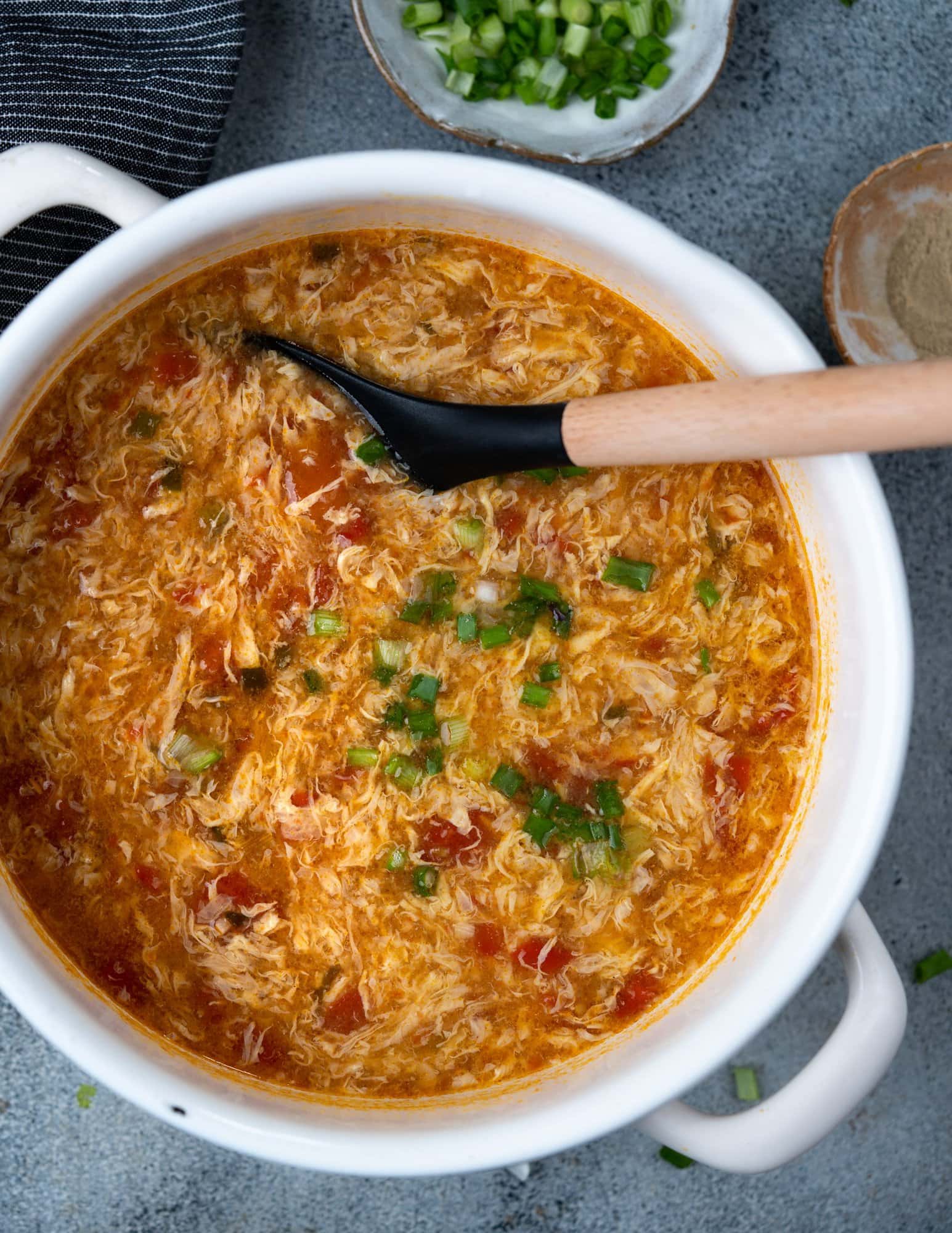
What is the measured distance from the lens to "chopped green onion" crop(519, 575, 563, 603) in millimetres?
2102

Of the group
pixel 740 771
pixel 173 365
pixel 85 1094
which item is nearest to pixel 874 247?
pixel 740 771

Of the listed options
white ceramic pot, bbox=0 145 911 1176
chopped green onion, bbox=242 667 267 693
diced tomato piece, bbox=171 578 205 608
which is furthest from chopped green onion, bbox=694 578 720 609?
diced tomato piece, bbox=171 578 205 608

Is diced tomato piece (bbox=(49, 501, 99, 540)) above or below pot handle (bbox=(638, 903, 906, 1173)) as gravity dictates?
above

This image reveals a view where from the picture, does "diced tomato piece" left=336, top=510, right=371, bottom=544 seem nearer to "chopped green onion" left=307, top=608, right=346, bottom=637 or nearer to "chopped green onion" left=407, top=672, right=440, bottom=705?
"chopped green onion" left=307, top=608, right=346, bottom=637

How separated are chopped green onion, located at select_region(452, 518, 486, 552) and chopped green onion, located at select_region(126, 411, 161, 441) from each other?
60 cm

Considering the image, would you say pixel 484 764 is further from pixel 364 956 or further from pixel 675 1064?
pixel 675 1064

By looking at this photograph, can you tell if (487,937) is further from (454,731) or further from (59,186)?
(59,186)

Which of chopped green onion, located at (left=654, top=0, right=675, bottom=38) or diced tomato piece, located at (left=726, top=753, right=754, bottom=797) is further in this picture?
chopped green onion, located at (left=654, top=0, right=675, bottom=38)

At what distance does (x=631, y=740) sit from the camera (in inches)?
85.0

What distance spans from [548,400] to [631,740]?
2.24 ft

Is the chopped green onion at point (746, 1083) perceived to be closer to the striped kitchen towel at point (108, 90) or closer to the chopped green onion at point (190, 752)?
the chopped green onion at point (190, 752)

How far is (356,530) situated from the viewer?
2111 millimetres

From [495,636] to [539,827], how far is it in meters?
Answer: 0.39

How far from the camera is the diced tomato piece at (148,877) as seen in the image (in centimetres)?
217
